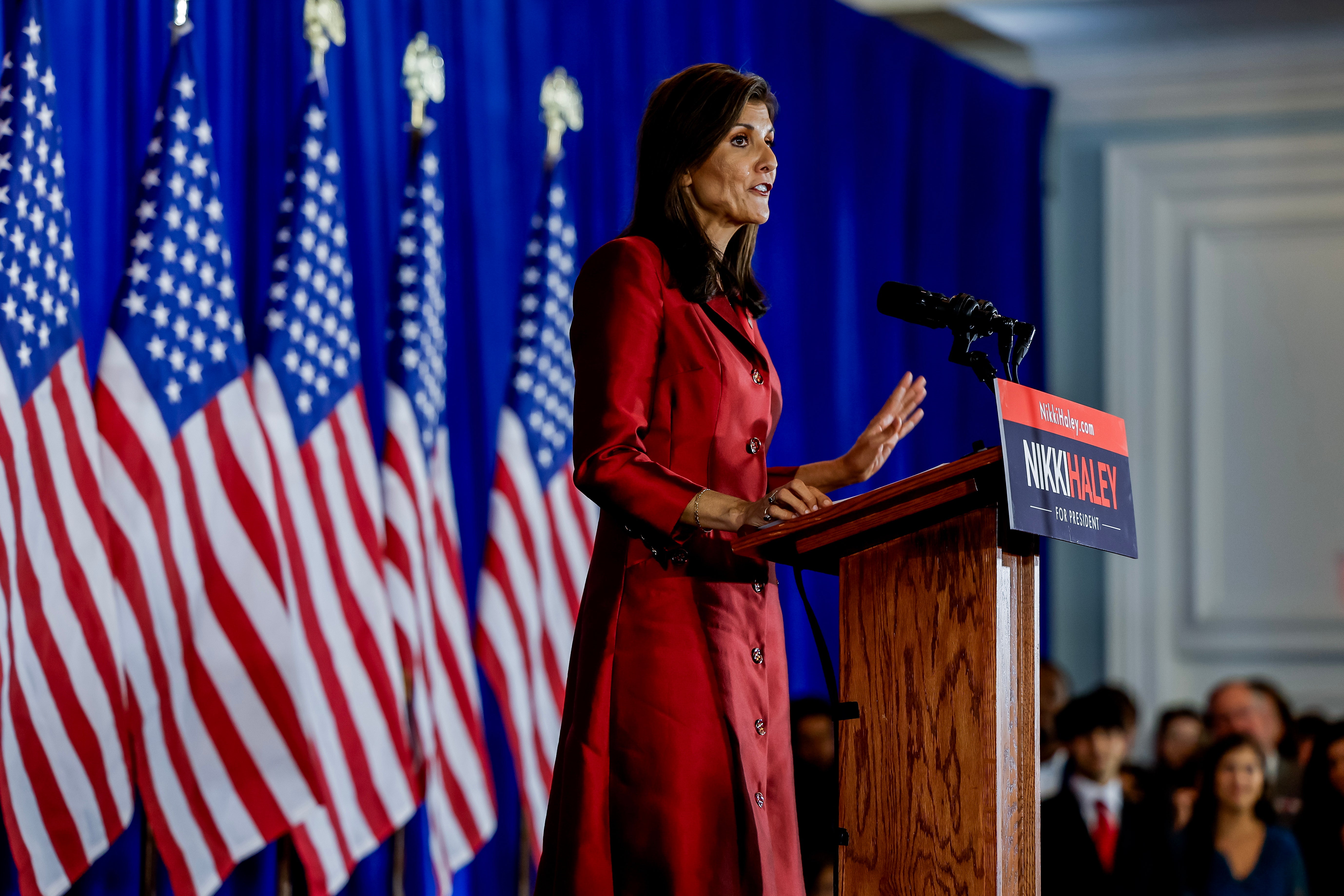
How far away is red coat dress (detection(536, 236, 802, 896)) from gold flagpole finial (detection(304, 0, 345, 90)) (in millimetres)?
2491

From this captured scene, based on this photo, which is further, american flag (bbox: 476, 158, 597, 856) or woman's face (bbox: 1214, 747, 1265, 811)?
woman's face (bbox: 1214, 747, 1265, 811)

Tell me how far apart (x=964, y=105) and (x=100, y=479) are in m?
5.06

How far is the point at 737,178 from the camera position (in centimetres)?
225

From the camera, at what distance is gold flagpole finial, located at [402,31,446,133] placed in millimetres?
4766

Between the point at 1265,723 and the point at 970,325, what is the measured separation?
530cm

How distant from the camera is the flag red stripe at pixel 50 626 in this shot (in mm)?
3586

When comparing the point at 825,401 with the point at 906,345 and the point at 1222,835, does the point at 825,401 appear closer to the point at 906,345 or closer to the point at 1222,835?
the point at 906,345

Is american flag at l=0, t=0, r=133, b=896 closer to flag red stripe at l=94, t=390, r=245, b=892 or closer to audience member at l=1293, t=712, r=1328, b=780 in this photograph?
flag red stripe at l=94, t=390, r=245, b=892

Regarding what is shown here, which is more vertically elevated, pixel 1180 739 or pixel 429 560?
pixel 429 560

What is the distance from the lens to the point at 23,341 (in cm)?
362

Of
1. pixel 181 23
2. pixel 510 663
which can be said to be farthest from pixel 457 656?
pixel 181 23

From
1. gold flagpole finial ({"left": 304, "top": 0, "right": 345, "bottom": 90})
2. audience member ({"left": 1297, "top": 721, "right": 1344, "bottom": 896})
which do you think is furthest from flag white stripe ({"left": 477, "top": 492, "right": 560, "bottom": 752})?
audience member ({"left": 1297, "top": 721, "right": 1344, "bottom": 896})

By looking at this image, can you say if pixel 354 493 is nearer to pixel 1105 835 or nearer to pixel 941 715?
pixel 941 715

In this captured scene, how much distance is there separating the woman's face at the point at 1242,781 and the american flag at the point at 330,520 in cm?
256
